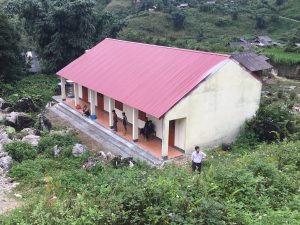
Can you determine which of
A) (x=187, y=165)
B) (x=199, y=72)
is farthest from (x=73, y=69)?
(x=187, y=165)

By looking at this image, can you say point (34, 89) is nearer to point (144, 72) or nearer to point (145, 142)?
point (144, 72)

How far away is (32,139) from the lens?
1769cm

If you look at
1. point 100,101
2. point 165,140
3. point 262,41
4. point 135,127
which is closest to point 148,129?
point 135,127

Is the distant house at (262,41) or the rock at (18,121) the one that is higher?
the rock at (18,121)

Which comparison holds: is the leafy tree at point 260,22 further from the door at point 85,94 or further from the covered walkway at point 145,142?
the covered walkway at point 145,142

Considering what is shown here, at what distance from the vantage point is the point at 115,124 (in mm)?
19500

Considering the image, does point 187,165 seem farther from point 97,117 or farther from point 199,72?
point 97,117

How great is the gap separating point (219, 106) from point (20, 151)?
899 centimetres

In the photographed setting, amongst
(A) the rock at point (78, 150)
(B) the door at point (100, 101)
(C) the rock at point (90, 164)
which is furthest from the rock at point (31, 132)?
(B) the door at point (100, 101)

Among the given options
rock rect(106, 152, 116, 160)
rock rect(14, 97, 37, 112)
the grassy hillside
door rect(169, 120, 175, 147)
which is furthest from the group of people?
the grassy hillside

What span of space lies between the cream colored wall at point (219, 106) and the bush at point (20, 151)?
5.97m

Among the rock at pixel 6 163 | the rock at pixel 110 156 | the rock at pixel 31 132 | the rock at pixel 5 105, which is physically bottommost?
the rock at pixel 5 105

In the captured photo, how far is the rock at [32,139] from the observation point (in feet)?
56.5

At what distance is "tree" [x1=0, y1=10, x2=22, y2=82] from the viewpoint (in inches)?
1094
